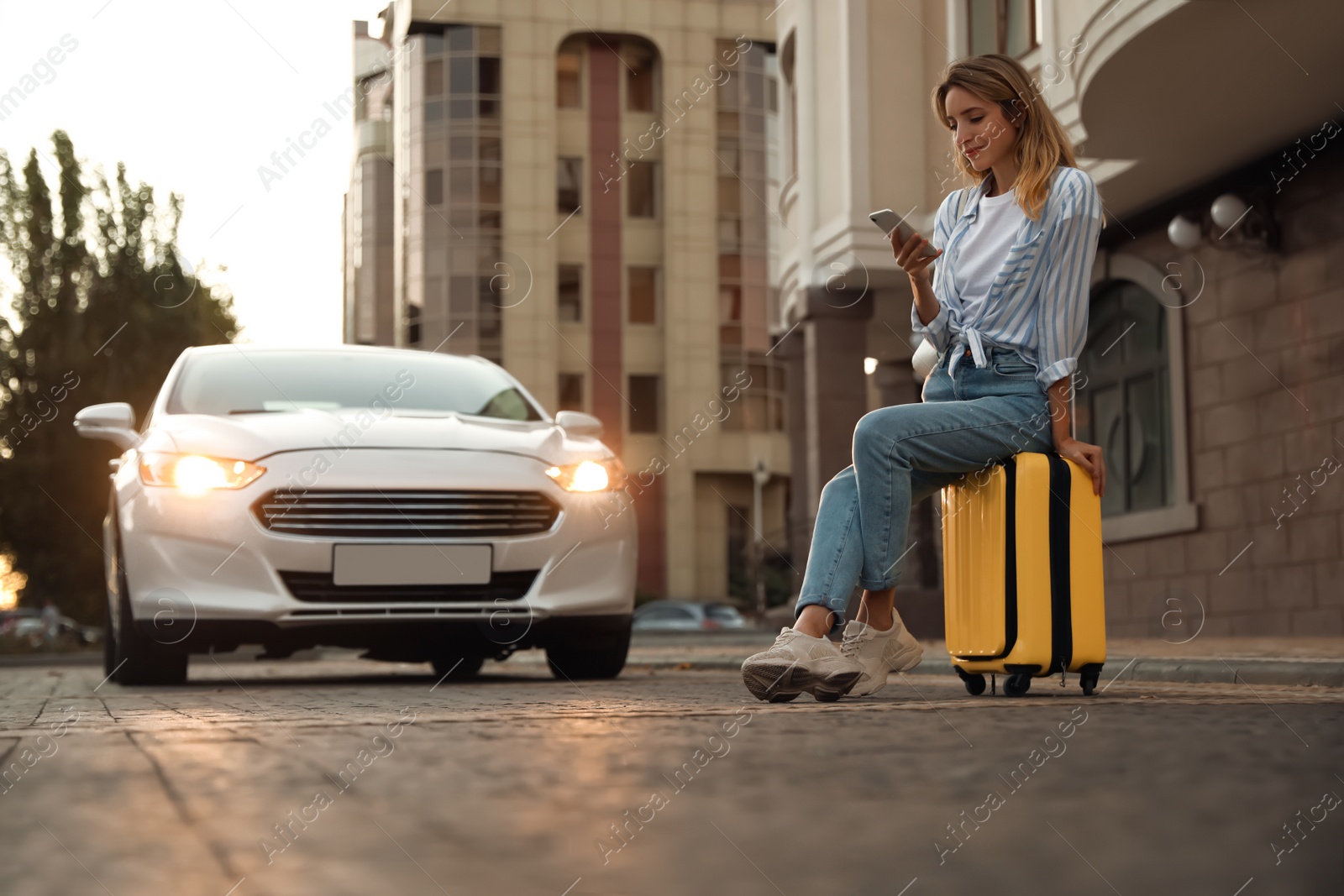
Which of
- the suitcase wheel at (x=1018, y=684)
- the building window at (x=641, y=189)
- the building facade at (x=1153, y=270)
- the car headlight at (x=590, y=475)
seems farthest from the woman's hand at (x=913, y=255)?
the building window at (x=641, y=189)

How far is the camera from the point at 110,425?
264 inches

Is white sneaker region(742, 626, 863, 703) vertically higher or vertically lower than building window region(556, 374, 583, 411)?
lower

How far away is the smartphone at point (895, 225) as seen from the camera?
3975 millimetres

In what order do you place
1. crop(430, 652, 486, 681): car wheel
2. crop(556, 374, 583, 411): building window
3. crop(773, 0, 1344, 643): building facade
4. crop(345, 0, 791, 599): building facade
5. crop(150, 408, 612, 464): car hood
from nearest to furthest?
crop(150, 408, 612, 464): car hood, crop(430, 652, 486, 681): car wheel, crop(773, 0, 1344, 643): building facade, crop(556, 374, 583, 411): building window, crop(345, 0, 791, 599): building facade

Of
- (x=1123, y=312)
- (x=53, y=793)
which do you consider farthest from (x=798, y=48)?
(x=53, y=793)

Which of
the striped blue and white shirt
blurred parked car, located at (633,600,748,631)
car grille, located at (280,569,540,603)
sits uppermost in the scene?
the striped blue and white shirt

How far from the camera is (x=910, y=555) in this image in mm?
17953

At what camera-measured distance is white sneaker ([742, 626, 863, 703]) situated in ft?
12.5

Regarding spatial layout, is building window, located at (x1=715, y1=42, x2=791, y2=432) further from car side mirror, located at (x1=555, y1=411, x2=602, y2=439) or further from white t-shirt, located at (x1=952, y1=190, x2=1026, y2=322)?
white t-shirt, located at (x1=952, y1=190, x2=1026, y2=322)

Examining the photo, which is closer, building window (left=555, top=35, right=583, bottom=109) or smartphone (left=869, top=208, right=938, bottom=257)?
smartphone (left=869, top=208, right=938, bottom=257)

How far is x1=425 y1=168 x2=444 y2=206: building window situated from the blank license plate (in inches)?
1649

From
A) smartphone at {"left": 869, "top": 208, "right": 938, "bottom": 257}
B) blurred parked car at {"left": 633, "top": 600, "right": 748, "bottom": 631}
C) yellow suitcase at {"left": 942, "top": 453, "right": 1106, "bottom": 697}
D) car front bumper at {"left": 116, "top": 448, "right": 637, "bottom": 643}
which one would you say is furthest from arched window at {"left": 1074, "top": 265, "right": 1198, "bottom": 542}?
blurred parked car at {"left": 633, "top": 600, "right": 748, "bottom": 631}

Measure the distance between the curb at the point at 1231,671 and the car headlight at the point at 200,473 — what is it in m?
3.24

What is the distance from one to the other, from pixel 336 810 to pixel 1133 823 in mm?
908
